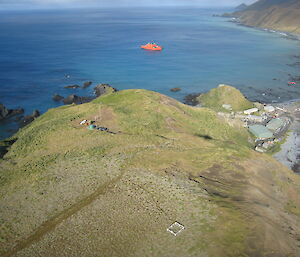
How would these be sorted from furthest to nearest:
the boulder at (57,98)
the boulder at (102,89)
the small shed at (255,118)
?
the boulder at (102,89), the boulder at (57,98), the small shed at (255,118)

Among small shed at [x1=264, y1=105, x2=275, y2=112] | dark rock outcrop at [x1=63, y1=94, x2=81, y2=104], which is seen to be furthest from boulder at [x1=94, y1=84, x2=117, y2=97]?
small shed at [x1=264, y1=105, x2=275, y2=112]

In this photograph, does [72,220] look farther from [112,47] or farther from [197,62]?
[112,47]

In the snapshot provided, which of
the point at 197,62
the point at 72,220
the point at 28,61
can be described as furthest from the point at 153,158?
the point at 28,61

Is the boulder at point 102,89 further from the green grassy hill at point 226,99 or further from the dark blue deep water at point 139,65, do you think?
the green grassy hill at point 226,99

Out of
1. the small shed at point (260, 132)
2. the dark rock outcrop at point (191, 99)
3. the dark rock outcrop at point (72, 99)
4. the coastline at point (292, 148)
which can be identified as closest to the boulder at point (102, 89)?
the dark rock outcrop at point (72, 99)

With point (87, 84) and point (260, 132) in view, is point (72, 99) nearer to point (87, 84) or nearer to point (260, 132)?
point (87, 84)

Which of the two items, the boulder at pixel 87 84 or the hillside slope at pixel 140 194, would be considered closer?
the hillside slope at pixel 140 194

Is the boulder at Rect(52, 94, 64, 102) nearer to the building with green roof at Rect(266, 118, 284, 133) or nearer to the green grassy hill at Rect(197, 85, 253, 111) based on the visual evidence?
the green grassy hill at Rect(197, 85, 253, 111)
